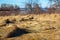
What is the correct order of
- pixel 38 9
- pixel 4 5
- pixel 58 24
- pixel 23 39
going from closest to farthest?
pixel 23 39 < pixel 58 24 < pixel 38 9 < pixel 4 5

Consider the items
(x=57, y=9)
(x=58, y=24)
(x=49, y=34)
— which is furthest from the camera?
(x=57, y=9)

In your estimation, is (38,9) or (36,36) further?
(38,9)

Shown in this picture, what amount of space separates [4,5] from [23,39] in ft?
52.7

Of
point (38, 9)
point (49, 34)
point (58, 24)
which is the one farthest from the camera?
point (38, 9)

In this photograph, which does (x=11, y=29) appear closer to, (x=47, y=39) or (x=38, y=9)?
(x=47, y=39)

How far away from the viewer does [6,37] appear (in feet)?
24.7

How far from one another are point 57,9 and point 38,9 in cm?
234

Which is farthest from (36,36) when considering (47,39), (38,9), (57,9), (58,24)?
(38,9)

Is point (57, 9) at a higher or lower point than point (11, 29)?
lower

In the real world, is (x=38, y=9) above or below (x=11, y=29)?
below

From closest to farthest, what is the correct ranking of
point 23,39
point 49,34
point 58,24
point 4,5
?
point 23,39 < point 49,34 < point 58,24 < point 4,5

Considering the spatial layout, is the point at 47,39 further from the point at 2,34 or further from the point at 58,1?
the point at 58,1

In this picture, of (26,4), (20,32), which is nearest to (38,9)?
(26,4)

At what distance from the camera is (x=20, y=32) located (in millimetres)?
8180
